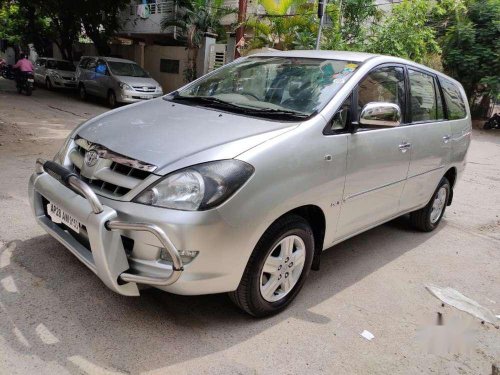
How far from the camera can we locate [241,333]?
111 inches

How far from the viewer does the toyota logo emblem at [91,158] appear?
277 centimetres

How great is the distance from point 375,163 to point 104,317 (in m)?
2.23

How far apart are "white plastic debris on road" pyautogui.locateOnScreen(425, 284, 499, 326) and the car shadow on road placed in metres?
0.73

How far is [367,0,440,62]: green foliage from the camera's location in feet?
Result: 41.3

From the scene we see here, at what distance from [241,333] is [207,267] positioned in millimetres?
616

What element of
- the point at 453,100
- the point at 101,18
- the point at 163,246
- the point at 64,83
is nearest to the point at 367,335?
the point at 163,246

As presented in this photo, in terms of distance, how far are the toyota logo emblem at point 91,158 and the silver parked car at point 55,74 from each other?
1673 cm

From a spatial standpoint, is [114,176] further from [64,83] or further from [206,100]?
[64,83]

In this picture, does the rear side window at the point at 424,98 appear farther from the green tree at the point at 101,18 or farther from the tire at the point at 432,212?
the green tree at the point at 101,18

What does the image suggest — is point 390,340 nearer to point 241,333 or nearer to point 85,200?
point 241,333

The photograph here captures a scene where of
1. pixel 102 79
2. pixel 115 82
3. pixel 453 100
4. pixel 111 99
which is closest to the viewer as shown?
pixel 453 100

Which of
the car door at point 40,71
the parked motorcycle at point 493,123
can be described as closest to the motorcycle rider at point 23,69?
the car door at point 40,71

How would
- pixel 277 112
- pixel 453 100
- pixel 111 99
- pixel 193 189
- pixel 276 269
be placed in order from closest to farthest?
1. pixel 193 189
2. pixel 276 269
3. pixel 277 112
4. pixel 453 100
5. pixel 111 99

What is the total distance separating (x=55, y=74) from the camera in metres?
18.0
